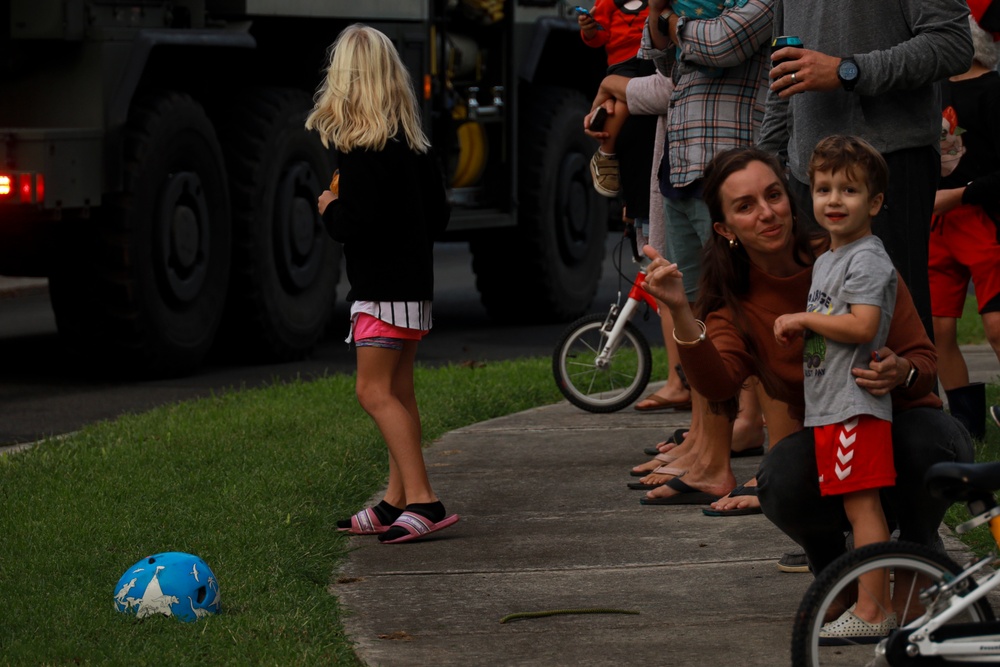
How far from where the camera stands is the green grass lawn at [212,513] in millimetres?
4715

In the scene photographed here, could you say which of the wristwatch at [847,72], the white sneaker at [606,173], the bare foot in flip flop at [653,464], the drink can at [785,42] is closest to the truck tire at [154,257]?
the white sneaker at [606,173]

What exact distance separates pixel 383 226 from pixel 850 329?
76.8 inches

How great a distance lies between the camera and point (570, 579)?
5.38 meters

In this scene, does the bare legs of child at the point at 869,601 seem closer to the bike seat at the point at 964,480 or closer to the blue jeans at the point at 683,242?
the bike seat at the point at 964,480

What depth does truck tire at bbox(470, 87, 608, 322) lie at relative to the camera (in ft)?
43.3

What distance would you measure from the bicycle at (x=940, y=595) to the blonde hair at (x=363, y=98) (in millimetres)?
2459

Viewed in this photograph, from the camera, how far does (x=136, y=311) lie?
992 centimetres

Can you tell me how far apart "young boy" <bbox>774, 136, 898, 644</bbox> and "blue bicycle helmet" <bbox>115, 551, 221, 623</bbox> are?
1.59 meters

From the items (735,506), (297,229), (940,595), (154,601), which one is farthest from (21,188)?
(940,595)

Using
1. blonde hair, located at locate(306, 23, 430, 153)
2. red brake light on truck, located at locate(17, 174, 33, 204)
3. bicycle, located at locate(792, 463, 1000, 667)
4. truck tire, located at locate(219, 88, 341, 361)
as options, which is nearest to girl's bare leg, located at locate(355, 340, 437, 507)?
blonde hair, located at locate(306, 23, 430, 153)

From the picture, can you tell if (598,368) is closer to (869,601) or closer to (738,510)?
(738,510)

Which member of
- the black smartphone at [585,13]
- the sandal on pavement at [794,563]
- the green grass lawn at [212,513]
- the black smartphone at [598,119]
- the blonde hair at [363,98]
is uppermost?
the black smartphone at [585,13]

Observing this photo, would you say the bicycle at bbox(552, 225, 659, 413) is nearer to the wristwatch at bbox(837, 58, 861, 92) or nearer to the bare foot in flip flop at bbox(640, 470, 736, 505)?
the bare foot in flip flop at bbox(640, 470, 736, 505)

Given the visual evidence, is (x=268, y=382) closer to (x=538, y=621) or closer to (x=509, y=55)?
(x=509, y=55)
